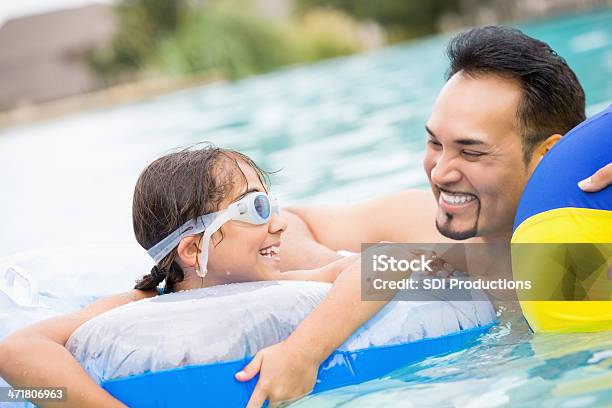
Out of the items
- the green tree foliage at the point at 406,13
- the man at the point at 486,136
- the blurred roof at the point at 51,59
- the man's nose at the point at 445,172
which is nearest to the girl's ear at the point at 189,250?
the man at the point at 486,136

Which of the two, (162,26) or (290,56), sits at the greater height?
(162,26)

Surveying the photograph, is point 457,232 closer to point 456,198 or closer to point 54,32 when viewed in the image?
point 456,198

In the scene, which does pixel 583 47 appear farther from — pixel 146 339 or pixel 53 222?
pixel 146 339

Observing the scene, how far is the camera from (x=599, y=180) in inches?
106

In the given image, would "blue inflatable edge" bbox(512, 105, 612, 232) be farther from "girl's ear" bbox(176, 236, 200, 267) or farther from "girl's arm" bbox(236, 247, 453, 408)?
"girl's ear" bbox(176, 236, 200, 267)

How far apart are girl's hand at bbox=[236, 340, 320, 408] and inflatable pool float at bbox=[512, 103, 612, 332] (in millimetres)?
758

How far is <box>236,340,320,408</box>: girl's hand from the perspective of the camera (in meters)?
2.75

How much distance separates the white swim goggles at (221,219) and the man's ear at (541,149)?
91cm

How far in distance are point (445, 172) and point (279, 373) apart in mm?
871

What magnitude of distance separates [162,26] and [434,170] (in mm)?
Result: 31688

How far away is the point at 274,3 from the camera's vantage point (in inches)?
1581

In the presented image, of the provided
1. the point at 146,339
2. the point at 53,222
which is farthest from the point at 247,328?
the point at 53,222

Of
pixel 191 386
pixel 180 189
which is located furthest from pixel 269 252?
pixel 191 386

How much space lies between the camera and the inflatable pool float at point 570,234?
107 inches
